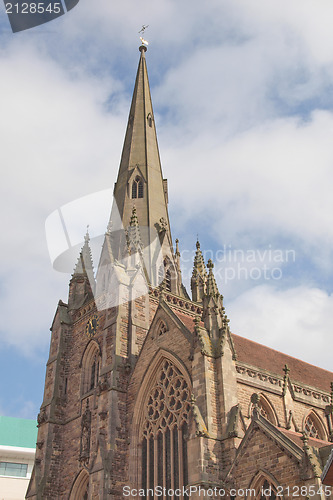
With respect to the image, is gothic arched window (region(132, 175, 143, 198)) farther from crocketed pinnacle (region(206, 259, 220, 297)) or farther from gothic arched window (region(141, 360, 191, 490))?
gothic arched window (region(141, 360, 191, 490))

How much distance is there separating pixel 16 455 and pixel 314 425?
91.7 feet

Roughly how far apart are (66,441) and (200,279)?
33.9 ft

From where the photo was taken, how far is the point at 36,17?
753 centimetres

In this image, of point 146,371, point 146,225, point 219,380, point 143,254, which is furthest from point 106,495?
point 146,225

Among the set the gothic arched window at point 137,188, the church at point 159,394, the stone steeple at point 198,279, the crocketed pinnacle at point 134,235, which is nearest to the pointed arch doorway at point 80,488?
the church at point 159,394

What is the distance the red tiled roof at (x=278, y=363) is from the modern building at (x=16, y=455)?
24.2 meters

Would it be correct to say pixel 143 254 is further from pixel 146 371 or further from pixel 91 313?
pixel 146 371

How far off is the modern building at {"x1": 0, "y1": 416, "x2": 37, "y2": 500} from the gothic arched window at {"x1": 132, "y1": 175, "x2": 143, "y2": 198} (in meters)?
23.2

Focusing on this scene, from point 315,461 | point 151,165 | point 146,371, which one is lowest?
point 315,461

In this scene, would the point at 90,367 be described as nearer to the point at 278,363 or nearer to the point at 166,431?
the point at 166,431

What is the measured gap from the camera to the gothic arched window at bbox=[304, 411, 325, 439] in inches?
888

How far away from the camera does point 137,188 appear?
3103cm

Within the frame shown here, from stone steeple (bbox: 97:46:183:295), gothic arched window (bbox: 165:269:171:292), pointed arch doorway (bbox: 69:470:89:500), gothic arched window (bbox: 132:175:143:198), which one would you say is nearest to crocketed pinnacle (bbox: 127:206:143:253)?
stone steeple (bbox: 97:46:183:295)

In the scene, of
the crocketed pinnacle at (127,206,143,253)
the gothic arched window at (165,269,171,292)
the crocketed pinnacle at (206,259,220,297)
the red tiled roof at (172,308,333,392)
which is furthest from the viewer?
the gothic arched window at (165,269,171,292)
